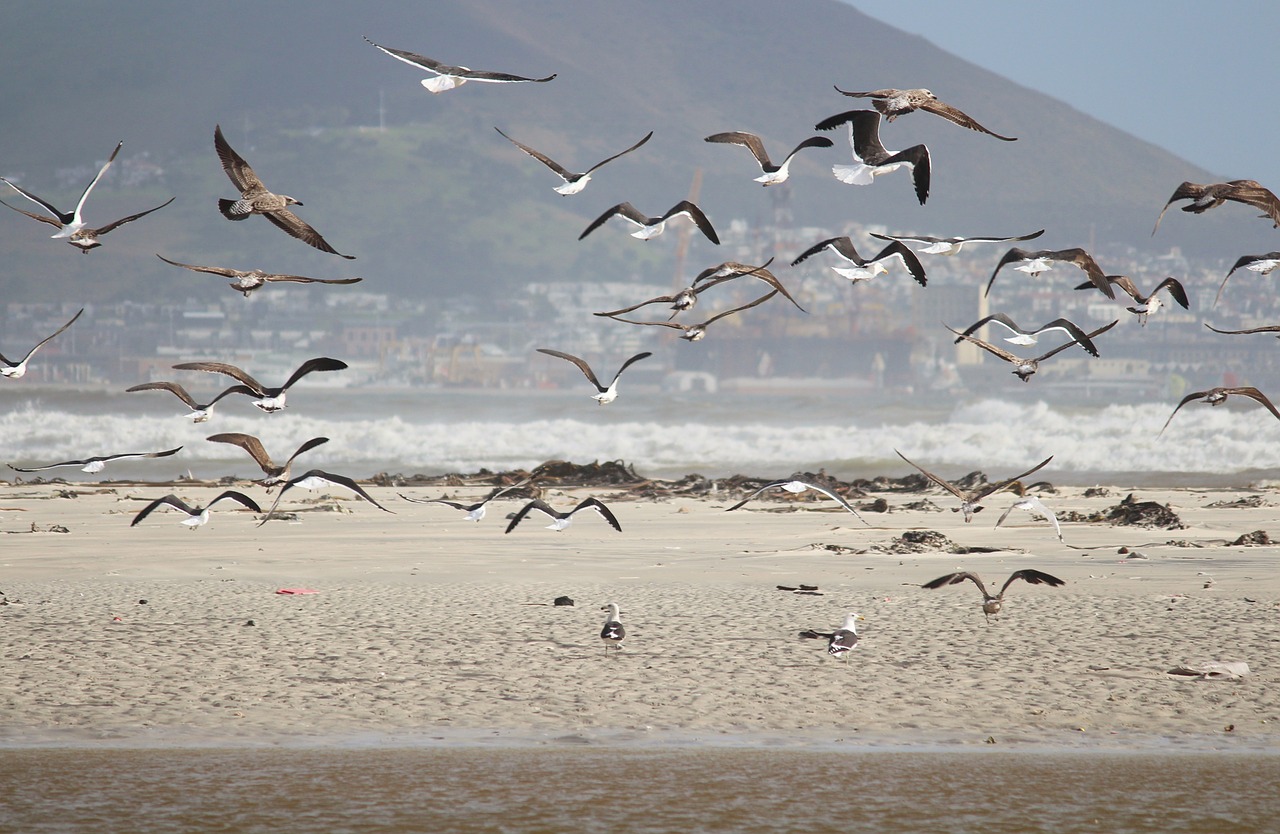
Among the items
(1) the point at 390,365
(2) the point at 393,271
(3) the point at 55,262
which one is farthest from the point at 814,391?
(3) the point at 55,262

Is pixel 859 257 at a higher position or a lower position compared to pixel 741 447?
higher

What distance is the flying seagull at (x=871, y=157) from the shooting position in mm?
8781

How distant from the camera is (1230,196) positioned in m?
8.08

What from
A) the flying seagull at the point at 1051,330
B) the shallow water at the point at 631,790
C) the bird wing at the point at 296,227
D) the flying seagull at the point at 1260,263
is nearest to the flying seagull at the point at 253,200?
the bird wing at the point at 296,227

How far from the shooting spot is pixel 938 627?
30.6 ft

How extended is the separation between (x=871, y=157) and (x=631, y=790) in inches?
192

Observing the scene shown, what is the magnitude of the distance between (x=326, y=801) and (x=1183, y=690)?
462 cm

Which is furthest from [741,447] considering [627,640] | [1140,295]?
[627,640]

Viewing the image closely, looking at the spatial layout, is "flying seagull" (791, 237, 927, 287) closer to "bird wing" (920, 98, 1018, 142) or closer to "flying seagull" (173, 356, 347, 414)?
"bird wing" (920, 98, 1018, 142)

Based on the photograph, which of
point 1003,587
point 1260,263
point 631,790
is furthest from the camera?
point 1260,263

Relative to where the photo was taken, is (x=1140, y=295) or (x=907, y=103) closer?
(x=907, y=103)

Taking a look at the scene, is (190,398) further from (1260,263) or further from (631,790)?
(1260,263)

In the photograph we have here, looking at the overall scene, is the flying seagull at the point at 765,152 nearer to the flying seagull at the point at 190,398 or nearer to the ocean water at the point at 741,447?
the flying seagull at the point at 190,398

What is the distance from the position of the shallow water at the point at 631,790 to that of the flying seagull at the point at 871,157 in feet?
12.3
